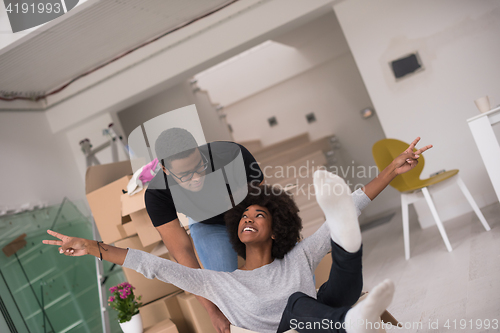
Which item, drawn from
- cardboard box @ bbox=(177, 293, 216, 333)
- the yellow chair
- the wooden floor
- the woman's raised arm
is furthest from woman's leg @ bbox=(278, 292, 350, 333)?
the yellow chair

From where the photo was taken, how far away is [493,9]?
9.71 ft

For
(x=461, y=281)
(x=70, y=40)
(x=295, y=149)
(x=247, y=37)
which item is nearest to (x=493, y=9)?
(x=247, y=37)

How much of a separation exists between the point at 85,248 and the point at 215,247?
0.67m

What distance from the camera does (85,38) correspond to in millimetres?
2773

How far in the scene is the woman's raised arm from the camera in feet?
3.27

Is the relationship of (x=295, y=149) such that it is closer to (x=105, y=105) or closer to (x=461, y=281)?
(x=105, y=105)

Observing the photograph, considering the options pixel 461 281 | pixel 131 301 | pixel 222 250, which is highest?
pixel 222 250

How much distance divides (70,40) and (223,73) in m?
3.11

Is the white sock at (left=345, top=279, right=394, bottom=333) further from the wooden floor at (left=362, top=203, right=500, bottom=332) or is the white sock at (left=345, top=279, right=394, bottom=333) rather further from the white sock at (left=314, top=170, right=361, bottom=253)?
the wooden floor at (left=362, top=203, right=500, bottom=332)

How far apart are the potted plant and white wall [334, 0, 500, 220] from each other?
88.3 inches

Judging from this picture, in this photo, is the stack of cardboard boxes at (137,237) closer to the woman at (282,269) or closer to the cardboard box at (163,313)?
the cardboard box at (163,313)

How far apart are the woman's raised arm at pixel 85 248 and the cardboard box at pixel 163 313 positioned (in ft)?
4.83

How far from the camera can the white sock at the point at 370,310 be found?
2.83ft

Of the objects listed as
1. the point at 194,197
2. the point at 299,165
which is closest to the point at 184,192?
the point at 194,197
